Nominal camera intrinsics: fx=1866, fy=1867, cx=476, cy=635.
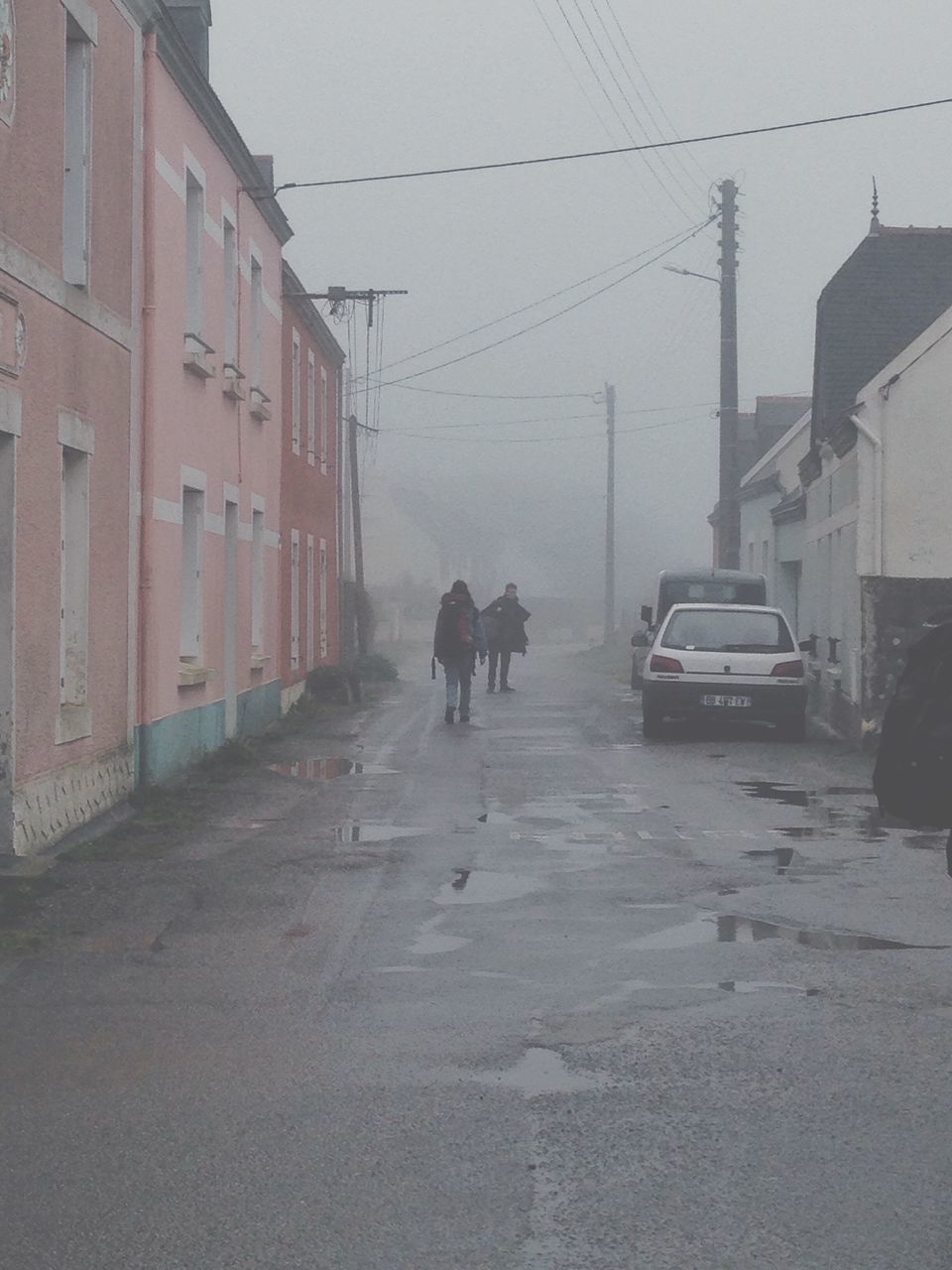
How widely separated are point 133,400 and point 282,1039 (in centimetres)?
916

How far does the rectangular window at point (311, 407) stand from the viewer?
3053 cm

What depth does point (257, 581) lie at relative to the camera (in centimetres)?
2341

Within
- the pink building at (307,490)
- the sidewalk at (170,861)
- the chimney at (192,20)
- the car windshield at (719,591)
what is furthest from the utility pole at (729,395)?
the sidewalk at (170,861)

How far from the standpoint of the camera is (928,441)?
843 inches

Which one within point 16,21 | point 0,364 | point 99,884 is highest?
point 16,21

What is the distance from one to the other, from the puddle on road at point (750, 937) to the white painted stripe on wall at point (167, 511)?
819cm

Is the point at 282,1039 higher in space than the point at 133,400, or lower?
lower

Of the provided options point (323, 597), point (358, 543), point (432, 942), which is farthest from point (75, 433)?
point (358, 543)

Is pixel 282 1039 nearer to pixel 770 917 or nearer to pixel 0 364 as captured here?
pixel 770 917

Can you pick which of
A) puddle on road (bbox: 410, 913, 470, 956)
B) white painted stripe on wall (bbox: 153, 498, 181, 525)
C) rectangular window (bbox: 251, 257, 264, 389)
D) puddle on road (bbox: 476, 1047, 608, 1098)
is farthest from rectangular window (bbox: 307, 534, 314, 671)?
puddle on road (bbox: 476, 1047, 608, 1098)

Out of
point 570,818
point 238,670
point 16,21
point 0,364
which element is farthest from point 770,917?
point 238,670

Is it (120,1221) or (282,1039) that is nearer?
(120,1221)

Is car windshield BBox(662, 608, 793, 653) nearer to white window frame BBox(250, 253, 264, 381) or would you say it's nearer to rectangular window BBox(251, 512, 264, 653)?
rectangular window BBox(251, 512, 264, 653)

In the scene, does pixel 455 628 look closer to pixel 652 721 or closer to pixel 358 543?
pixel 652 721
